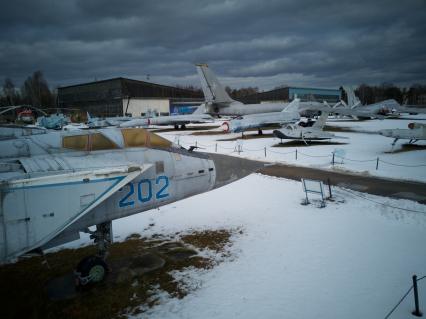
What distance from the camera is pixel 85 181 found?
200 inches

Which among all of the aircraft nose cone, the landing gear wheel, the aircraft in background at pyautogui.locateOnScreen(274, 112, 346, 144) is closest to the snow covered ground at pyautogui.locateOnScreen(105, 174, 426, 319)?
the landing gear wheel

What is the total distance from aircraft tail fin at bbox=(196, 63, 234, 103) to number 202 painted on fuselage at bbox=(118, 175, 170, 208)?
3216 cm

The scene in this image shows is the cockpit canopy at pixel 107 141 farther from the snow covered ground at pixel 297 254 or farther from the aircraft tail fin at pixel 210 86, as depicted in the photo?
the aircraft tail fin at pixel 210 86

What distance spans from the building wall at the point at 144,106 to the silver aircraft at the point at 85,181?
225ft

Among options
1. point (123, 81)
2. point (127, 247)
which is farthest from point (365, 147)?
point (123, 81)

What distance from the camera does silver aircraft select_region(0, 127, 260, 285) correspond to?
4.68 meters

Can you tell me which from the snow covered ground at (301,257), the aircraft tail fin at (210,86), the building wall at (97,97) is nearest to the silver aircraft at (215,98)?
the aircraft tail fin at (210,86)

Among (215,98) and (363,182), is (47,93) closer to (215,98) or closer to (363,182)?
(215,98)

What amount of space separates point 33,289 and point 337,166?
15944 millimetres

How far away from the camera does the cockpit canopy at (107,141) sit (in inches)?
235

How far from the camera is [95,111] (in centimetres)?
8100

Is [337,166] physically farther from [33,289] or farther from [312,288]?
[33,289]

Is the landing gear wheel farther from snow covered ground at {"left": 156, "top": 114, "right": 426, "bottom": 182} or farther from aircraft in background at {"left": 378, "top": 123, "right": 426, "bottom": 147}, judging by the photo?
aircraft in background at {"left": 378, "top": 123, "right": 426, "bottom": 147}

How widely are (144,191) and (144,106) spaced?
250 ft
